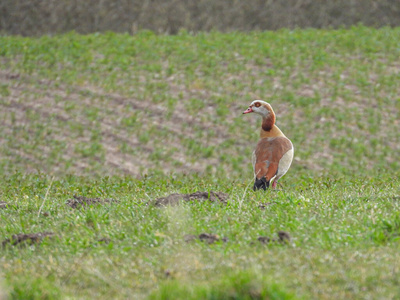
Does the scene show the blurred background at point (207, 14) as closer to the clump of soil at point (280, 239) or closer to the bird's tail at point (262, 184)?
the bird's tail at point (262, 184)

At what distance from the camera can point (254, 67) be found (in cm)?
1898

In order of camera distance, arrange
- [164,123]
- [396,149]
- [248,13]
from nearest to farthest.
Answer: [396,149], [164,123], [248,13]

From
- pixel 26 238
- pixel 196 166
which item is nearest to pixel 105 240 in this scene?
pixel 26 238

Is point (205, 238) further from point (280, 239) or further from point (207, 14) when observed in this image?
point (207, 14)

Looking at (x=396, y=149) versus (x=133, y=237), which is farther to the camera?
(x=396, y=149)

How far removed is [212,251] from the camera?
5.20 meters

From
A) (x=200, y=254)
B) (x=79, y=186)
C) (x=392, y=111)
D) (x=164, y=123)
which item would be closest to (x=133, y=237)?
(x=200, y=254)

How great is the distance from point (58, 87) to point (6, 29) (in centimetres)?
693

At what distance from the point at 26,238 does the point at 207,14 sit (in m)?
18.2

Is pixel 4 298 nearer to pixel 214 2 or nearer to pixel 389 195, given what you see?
pixel 389 195

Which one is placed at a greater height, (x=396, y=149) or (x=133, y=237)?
(x=133, y=237)

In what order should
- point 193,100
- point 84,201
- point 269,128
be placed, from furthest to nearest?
1. point 193,100
2. point 269,128
3. point 84,201

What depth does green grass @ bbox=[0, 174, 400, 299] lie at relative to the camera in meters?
4.32

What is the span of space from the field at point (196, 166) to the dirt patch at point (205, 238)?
0.8 inches
